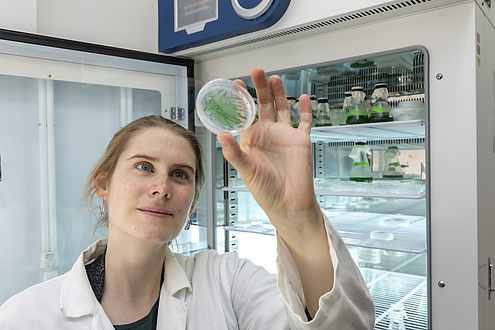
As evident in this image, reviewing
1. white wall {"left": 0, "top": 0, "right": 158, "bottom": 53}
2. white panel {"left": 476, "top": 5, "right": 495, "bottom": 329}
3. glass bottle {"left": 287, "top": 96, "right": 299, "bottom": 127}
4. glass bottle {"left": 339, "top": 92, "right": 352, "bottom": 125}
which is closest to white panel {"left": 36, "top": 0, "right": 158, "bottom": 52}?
white wall {"left": 0, "top": 0, "right": 158, "bottom": 53}

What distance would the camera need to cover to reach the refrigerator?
1.59 m

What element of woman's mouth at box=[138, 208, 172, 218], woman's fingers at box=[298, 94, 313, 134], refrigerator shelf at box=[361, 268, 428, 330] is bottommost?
refrigerator shelf at box=[361, 268, 428, 330]

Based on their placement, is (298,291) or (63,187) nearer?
(298,291)

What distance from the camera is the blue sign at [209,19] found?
188 centimetres

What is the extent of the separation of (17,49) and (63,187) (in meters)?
0.62

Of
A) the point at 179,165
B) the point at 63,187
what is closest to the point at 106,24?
the point at 63,187

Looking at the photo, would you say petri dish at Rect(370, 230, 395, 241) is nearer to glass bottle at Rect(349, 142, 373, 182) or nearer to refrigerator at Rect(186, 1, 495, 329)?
refrigerator at Rect(186, 1, 495, 329)

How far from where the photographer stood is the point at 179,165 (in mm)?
1372

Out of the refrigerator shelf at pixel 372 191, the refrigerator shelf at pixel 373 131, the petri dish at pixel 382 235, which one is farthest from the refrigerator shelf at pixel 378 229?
the refrigerator shelf at pixel 373 131

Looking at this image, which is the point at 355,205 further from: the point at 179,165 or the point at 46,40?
the point at 46,40

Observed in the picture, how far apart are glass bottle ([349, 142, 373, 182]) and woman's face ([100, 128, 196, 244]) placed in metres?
1.07

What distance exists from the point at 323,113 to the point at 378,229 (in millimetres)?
641

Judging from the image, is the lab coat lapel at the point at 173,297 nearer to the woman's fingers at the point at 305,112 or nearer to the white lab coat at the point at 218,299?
the white lab coat at the point at 218,299

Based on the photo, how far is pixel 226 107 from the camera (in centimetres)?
103
